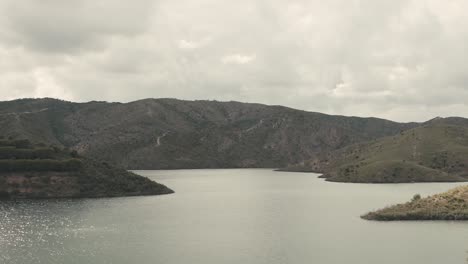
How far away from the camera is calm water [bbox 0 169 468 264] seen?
259ft

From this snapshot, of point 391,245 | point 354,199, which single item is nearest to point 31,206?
point 354,199

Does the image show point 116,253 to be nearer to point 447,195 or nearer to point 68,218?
point 68,218

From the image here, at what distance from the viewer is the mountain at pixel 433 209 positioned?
358 feet

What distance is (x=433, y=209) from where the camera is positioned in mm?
111875

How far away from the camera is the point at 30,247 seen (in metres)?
88.6

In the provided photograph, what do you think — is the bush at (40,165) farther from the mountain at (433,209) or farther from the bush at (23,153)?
the mountain at (433,209)

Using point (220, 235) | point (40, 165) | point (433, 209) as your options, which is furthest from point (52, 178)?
point (433, 209)

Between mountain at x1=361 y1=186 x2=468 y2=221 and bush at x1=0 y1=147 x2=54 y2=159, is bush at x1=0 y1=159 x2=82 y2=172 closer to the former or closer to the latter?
bush at x1=0 y1=147 x2=54 y2=159

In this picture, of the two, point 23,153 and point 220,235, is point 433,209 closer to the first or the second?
point 220,235

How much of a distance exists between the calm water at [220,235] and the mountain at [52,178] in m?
23.6

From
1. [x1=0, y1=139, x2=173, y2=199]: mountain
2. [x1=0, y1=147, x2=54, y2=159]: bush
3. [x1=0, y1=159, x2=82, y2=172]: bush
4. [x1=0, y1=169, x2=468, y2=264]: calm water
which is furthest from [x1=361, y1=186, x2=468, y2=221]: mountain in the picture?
[x1=0, y1=147, x2=54, y2=159]: bush

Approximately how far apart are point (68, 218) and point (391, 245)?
79358 mm

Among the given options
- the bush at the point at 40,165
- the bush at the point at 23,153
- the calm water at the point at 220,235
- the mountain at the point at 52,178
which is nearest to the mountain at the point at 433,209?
the calm water at the point at 220,235

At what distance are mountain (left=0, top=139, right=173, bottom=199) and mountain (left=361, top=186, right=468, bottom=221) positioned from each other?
103265mm
